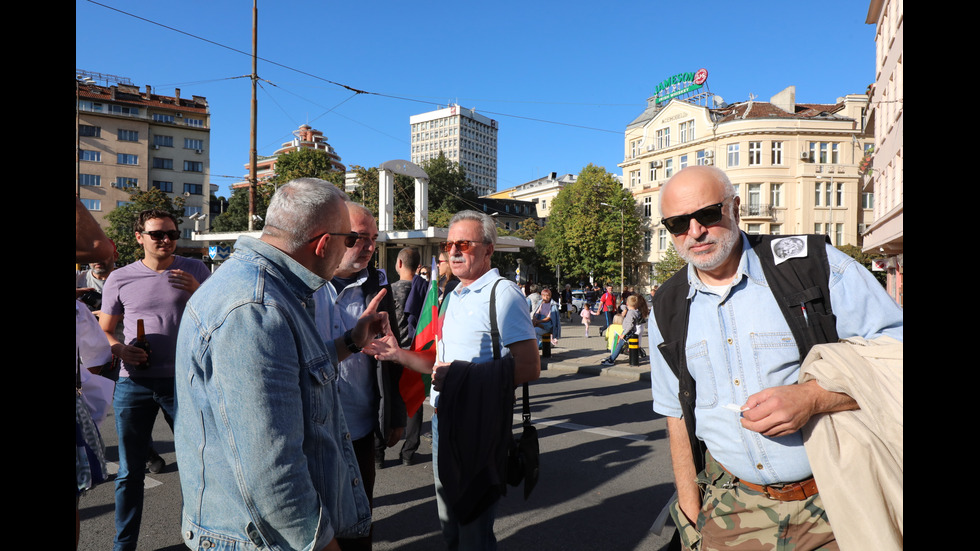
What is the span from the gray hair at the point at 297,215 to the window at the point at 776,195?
53.7 meters

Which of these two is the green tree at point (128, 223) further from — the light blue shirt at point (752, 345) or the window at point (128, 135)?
the light blue shirt at point (752, 345)

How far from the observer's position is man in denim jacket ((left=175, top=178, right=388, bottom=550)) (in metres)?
1.55

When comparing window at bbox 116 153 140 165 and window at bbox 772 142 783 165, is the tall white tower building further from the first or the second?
window at bbox 772 142 783 165

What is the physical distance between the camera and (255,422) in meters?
1.54

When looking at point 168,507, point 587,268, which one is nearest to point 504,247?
point 168,507

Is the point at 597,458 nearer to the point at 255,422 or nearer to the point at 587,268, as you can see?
the point at 255,422

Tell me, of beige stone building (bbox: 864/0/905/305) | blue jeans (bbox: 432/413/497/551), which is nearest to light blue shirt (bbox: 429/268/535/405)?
blue jeans (bbox: 432/413/497/551)

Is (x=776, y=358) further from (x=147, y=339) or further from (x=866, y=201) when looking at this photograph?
(x=866, y=201)

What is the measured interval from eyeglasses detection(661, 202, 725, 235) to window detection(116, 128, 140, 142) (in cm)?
7747

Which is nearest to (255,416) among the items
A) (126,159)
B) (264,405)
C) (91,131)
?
(264,405)

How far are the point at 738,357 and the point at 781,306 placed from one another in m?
0.23

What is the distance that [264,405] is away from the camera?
5.08 feet
